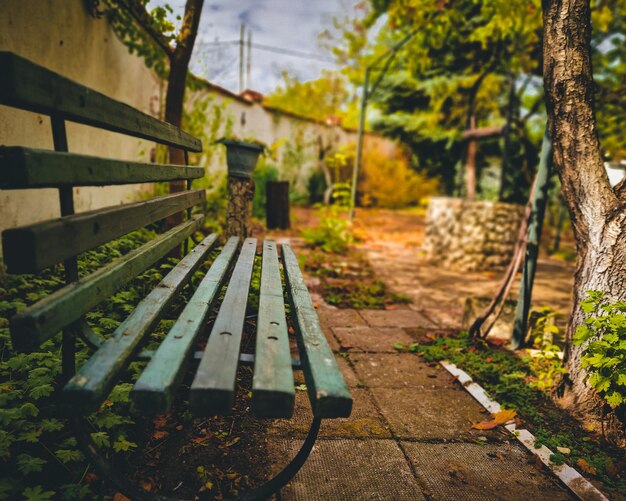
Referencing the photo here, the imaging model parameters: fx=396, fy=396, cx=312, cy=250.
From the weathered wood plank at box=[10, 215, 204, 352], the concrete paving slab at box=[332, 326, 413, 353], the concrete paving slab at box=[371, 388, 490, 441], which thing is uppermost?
the weathered wood plank at box=[10, 215, 204, 352]

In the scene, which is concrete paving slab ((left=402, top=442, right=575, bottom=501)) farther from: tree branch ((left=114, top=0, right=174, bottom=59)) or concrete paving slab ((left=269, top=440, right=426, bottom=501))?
tree branch ((left=114, top=0, right=174, bottom=59))

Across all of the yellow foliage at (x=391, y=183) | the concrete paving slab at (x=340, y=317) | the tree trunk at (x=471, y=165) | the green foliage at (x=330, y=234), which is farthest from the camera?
the yellow foliage at (x=391, y=183)

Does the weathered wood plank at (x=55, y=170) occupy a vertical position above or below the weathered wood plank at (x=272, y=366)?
above

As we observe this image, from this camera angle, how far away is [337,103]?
18672 millimetres

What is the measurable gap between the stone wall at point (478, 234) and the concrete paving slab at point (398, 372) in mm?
3500

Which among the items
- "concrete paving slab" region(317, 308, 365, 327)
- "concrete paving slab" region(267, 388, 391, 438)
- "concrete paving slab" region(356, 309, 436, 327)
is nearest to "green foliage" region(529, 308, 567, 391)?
"concrete paving slab" region(356, 309, 436, 327)

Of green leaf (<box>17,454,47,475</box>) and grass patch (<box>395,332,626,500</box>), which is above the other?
green leaf (<box>17,454,47,475</box>)

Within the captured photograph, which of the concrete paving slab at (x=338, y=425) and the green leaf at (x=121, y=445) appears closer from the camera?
the green leaf at (x=121, y=445)

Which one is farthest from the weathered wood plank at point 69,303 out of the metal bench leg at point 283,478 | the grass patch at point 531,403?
the grass patch at point 531,403

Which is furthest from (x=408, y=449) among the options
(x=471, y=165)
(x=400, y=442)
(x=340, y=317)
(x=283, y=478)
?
(x=471, y=165)

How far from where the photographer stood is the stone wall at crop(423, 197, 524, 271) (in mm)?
5703

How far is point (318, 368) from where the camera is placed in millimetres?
997

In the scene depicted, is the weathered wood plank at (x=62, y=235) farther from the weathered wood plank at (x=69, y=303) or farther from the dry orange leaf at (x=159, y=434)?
the dry orange leaf at (x=159, y=434)

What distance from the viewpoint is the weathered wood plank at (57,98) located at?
2.67 feet
